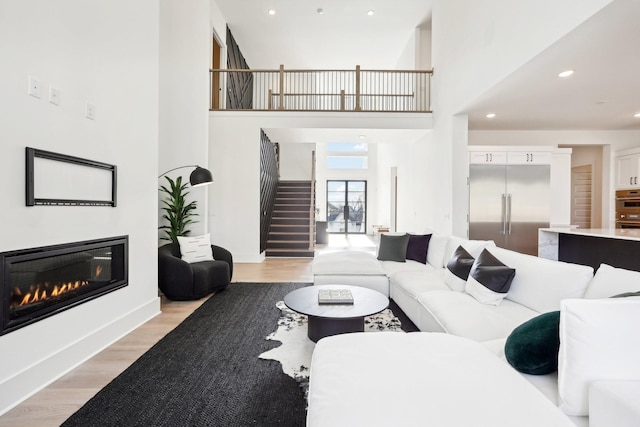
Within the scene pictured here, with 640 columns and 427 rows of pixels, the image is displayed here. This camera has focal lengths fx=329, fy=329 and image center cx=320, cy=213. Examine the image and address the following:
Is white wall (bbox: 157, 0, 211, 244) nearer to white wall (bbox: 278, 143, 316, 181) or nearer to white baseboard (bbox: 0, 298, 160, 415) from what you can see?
white baseboard (bbox: 0, 298, 160, 415)

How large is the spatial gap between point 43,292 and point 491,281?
317cm

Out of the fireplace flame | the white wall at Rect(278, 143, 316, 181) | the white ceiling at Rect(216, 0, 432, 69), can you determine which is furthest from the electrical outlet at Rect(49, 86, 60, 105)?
the white wall at Rect(278, 143, 316, 181)

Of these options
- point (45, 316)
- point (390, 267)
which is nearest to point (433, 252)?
point (390, 267)

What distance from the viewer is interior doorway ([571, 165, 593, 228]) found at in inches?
281

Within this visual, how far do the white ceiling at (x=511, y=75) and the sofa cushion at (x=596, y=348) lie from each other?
242cm

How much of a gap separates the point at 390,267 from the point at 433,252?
23.8 inches

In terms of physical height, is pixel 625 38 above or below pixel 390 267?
above

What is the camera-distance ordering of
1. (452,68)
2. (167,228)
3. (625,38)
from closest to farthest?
(625,38) → (167,228) → (452,68)

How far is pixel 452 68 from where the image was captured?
5.31m

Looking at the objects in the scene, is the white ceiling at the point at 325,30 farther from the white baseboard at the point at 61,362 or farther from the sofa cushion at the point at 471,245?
the white baseboard at the point at 61,362

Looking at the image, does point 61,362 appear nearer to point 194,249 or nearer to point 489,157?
point 194,249

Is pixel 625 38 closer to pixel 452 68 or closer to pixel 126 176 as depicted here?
pixel 452 68

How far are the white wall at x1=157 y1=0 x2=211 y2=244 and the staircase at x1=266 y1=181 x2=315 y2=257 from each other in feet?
7.81

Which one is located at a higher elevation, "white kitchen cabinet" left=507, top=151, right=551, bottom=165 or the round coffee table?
"white kitchen cabinet" left=507, top=151, right=551, bottom=165
